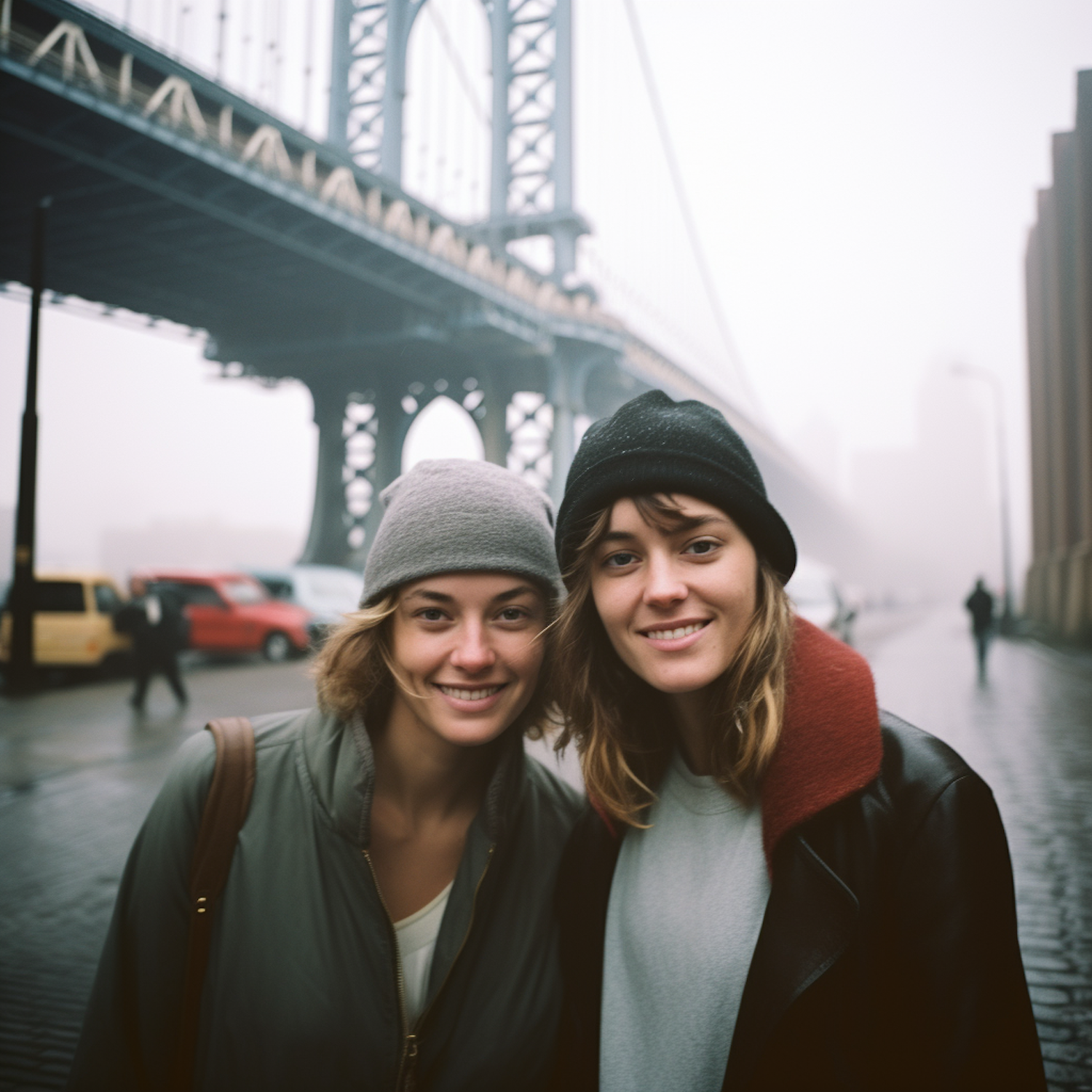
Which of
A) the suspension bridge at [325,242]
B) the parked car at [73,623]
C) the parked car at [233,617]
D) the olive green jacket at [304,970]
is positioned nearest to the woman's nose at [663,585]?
the olive green jacket at [304,970]

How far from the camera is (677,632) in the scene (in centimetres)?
149

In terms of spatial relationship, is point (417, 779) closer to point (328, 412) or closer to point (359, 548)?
point (328, 412)

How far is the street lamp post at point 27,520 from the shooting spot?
35.0 ft

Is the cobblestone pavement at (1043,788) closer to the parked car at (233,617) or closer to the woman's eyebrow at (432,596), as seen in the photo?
the woman's eyebrow at (432,596)

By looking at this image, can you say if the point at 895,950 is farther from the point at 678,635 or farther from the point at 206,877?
the point at 206,877

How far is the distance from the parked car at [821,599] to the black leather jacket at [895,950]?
936 cm

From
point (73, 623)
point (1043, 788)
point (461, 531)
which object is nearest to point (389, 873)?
point (461, 531)

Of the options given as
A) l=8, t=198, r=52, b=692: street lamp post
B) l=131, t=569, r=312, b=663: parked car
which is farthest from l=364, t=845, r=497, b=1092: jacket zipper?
l=131, t=569, r=312, b=663: parked car

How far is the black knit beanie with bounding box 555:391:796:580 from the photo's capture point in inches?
56.7

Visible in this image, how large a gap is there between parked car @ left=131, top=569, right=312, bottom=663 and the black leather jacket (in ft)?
46.4

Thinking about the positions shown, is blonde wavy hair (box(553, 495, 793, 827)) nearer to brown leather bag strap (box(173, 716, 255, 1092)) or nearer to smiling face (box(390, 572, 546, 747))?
smiling face (box(390, 572, 546, 747))

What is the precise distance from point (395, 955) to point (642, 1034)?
46 centimetres

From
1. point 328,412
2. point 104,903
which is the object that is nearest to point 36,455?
point 104,903

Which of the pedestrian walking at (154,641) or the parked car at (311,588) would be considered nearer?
the pedestrian walking at (154,641)
